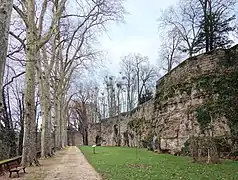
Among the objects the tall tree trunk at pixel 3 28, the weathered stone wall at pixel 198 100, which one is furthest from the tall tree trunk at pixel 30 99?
the weathered stone wall at pixel 198 100

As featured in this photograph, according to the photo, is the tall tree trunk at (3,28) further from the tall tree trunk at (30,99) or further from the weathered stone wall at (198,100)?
the weathered stone wall at (198,100)

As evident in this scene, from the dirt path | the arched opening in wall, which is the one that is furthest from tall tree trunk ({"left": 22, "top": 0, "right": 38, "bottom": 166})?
the arched opening in wall

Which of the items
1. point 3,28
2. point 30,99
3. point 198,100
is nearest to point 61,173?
point 30,99

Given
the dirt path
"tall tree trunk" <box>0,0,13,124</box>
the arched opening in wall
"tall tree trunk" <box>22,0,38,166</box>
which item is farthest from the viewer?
the arched opening in wall

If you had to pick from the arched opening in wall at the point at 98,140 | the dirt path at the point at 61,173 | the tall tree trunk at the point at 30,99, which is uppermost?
the tall tree trunk at the point at 30,99

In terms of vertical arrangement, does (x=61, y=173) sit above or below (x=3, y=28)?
below

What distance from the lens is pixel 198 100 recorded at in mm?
18578

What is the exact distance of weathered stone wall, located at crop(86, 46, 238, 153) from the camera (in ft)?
55.1

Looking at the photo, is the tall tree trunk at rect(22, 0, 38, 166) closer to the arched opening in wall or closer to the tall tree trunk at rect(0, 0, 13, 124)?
the tall tree trunk at rect(0, 0, 13, 124)

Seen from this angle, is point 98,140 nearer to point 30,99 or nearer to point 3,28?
point 30,99

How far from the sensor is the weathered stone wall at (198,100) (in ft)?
55.1

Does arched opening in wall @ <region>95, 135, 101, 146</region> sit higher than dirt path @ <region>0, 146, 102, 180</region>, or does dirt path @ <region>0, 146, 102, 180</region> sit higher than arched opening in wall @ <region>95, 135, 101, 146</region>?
dirt path @ <region>0, 146, 102, 180</region>

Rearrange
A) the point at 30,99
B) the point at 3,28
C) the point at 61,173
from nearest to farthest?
the point at 3,28 → the point at 61,173 → the point at 30,99

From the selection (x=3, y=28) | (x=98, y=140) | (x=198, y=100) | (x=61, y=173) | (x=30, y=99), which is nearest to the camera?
(x=3, y=28)
